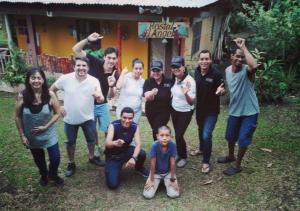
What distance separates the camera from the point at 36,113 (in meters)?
3.88

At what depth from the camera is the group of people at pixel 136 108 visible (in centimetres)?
395

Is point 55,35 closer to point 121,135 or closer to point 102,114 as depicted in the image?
point 102,114

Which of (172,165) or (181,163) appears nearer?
(172,165)

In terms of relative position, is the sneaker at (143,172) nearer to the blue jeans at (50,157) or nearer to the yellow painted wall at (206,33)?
the blue jeans at (50,157)

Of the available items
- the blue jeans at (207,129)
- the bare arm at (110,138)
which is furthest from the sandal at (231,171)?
the bare arm at (110,138)

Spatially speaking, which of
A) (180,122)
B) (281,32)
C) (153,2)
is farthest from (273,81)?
(180,122)

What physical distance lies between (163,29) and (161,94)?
5344mm

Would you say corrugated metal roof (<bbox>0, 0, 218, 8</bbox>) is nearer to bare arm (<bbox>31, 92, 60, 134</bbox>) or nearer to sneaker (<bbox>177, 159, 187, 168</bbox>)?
sneaker (<bbox>177, 159, 187, 168</bbox>)

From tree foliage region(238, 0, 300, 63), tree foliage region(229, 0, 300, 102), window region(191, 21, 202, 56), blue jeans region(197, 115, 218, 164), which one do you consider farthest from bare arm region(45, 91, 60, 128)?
window region(191, 21, 202, 56)

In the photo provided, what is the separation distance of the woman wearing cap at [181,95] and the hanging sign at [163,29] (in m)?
5.02

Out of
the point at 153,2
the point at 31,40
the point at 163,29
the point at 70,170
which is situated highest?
the point at 153,2

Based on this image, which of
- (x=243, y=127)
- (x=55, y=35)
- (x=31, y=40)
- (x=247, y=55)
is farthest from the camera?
(x=55, y=35)

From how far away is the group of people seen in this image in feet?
13.0

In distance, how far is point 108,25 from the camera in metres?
12.0
